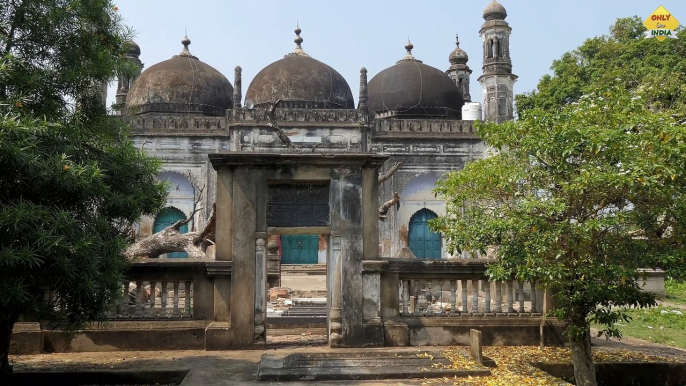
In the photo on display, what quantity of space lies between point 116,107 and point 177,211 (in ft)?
54.0

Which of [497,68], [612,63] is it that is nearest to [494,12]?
[497,68]

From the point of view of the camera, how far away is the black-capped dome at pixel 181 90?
23.4m

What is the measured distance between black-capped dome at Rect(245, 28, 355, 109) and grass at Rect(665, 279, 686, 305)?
40.2 ft

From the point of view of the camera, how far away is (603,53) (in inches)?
959

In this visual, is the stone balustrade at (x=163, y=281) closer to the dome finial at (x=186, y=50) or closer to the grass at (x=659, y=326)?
the grass at (x=659, y=326)

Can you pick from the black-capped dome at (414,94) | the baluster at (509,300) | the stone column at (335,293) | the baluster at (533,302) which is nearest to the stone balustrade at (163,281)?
the stone column at (335,293)

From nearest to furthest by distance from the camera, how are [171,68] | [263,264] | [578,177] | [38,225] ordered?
[38,225], [578,177], [263,264], [171,68]

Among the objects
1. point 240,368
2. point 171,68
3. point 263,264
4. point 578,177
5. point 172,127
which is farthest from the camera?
point 171,68

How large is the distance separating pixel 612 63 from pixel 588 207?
2000 cm

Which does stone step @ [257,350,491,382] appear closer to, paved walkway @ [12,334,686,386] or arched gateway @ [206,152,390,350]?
paved walkway @ [12,334,686,386]

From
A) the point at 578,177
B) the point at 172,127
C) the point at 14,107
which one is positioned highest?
the point at 172,127

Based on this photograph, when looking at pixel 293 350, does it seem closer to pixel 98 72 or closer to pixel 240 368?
pixel 240 368

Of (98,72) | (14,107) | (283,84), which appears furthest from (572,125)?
(283,84)

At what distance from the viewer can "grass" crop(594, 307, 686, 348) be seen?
916cm
